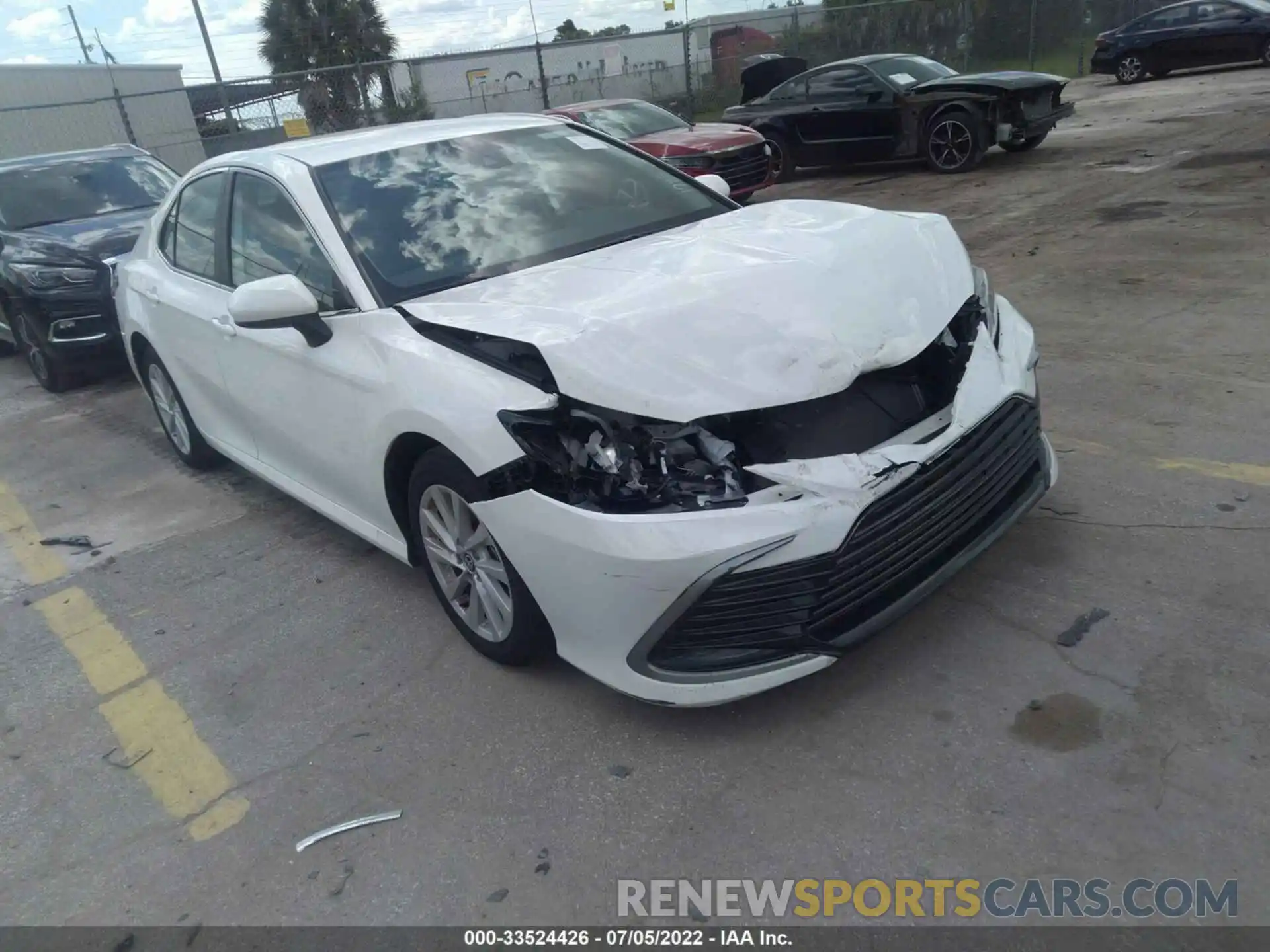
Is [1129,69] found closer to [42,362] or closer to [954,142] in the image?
[954,142]

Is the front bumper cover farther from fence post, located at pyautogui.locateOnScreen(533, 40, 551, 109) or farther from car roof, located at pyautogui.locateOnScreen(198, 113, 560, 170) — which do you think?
fence post, located at pyautogui.locateOnScreen(533, 40, 551, 109)

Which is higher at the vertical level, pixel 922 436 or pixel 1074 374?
pixel 922 436

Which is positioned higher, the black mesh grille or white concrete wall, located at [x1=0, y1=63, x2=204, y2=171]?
white concrete wall, located at [x1=0, y1=63, x2=204, y2=171]

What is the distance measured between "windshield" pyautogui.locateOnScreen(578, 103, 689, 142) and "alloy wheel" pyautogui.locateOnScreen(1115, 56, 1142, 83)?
1322 cm

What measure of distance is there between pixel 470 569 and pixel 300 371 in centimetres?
112

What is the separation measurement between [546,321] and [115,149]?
810 cm

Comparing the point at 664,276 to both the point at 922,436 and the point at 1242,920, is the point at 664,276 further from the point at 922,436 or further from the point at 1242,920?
the point at 1242,920

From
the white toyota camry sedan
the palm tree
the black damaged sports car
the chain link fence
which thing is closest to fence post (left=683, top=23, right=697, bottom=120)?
the chain link fence

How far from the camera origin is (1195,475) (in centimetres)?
389

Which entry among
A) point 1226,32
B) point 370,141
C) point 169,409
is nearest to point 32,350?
point 169,409

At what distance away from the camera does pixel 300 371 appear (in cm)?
373

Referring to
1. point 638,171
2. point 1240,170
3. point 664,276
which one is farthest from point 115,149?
point 1240,170

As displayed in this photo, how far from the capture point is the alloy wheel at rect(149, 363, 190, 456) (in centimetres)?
546

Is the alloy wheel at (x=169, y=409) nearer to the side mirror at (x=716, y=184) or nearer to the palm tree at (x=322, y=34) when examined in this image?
the side mirror at (x=716, y=184)
